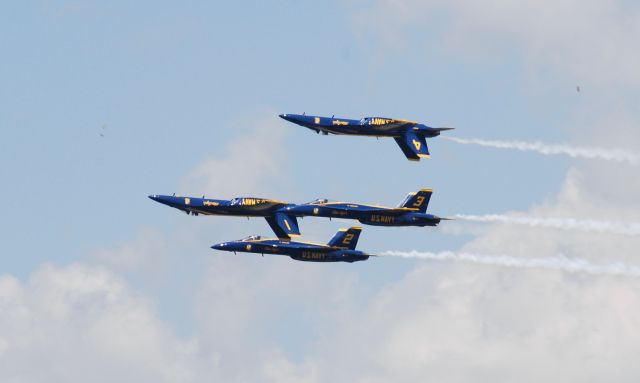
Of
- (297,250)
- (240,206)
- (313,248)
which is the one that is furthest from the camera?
(240,206)

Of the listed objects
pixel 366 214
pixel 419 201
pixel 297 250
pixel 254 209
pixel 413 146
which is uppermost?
pixel 413 146

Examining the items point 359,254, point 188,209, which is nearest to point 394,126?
point 359,254

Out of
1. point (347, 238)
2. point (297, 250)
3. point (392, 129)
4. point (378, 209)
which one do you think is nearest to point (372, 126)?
point (392, 129)

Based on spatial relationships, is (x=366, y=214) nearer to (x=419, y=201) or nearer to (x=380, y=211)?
(x=380, y=211)

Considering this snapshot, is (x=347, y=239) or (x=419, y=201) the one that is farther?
(x=419, y=201)

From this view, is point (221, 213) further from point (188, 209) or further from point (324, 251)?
point (324, 251)

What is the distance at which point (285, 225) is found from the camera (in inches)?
5202

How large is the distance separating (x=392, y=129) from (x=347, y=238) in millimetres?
13371

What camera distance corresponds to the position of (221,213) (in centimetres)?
13275

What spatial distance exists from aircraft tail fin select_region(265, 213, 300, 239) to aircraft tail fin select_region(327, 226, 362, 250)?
4.78 meters

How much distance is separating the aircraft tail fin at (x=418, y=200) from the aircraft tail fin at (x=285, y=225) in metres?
12.3

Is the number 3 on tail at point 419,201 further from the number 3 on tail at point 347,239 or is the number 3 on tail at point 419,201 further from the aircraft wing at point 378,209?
the number 3 on tail at point 347,239

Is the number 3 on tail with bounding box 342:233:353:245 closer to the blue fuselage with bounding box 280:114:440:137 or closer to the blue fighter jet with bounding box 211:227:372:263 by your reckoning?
the blue fighter jet with bounding box 211:227:372:263

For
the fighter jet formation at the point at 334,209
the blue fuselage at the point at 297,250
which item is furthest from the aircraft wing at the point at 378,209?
the blue fuselage at the point at 297,250
